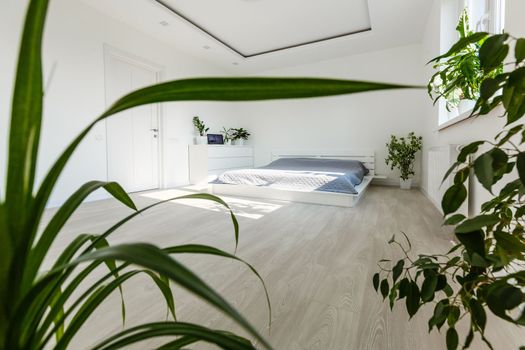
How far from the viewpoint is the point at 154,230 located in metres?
2.17

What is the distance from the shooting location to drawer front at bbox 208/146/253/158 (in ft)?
16.1

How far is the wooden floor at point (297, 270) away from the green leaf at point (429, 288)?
0.60m

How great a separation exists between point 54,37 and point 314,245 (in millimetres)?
3621

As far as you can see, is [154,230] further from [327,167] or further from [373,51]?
[373,51]

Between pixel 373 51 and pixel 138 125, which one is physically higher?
pixel 373 51

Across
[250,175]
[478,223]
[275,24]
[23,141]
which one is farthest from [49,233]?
[275,24]

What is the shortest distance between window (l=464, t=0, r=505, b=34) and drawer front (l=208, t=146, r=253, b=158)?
12.8 feet

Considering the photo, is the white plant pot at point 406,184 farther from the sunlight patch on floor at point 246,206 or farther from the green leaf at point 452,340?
the green leaf at point 452,340

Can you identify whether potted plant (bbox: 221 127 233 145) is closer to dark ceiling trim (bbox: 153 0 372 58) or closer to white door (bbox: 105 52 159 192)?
dark ceiling trim (bbox: 153 0 372 58)

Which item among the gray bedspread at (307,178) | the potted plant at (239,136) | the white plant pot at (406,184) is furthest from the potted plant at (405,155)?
the potted plant at (239,136)

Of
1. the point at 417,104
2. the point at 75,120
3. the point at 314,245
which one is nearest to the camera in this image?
the point at 314,245

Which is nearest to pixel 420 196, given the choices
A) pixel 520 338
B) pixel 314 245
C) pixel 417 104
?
pixel 417 104

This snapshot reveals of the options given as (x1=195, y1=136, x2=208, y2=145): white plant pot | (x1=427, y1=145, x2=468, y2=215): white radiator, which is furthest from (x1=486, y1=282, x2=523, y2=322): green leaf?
(x1=195, y1=136, x2=208, y2=145): white plant pot

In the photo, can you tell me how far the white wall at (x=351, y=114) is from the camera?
461 centimetres
